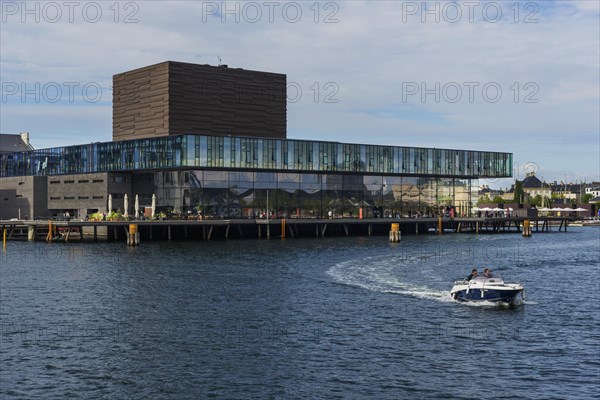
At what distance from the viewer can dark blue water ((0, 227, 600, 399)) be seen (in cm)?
3528

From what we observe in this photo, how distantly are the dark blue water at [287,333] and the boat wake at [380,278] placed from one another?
0.70 feet

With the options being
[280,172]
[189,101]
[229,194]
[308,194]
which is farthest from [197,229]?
[189,101]

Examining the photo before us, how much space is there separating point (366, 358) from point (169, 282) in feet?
108

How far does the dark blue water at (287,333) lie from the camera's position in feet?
116

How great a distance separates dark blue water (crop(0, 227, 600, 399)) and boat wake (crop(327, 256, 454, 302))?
215mm

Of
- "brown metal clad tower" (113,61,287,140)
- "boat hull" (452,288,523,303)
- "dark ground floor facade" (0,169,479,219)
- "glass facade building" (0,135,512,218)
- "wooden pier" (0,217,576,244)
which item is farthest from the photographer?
"brown metal clad tower" (113,61,287,140)

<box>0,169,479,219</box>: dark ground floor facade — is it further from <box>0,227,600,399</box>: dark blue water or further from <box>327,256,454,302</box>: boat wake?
<box>0,227,600,399</box>: dark blue water

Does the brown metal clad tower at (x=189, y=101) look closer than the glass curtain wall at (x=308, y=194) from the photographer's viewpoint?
No

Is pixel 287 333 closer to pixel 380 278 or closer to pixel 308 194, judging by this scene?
pixel 380 278

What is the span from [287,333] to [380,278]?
28.4 metres

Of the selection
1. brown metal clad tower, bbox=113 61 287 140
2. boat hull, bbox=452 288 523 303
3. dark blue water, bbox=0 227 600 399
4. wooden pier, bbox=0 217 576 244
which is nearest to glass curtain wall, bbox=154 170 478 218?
wooden pier, bbox=0 217 576 244

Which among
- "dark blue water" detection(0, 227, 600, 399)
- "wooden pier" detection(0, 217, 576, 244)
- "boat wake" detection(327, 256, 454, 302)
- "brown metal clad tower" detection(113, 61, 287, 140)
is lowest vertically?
"dark blue water" detection(0, 227, 600, 399)

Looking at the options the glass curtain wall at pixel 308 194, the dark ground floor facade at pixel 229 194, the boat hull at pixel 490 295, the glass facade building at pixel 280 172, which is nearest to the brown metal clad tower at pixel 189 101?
the glass facade building at pixel 280 172

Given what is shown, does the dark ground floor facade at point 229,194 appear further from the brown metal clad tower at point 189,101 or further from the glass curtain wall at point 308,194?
the brown metal clad tower at point 189,101
